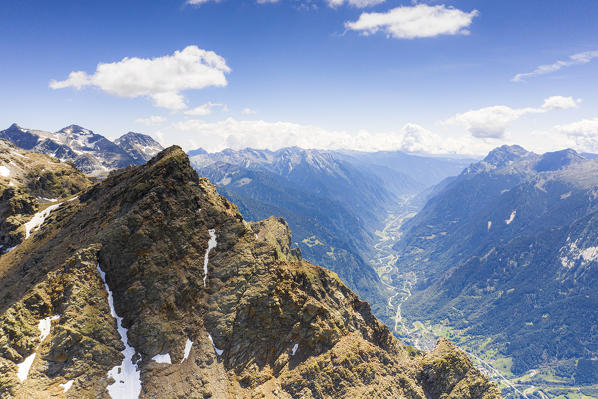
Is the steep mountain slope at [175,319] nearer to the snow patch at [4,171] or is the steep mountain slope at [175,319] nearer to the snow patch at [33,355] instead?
the snow patch at [33,355]

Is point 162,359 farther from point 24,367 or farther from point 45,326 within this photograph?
point 45,326

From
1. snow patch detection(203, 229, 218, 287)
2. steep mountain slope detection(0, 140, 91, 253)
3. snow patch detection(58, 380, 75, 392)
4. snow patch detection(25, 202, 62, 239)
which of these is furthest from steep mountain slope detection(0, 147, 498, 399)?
steep mountain slope detection(0, 140, 91, 253)

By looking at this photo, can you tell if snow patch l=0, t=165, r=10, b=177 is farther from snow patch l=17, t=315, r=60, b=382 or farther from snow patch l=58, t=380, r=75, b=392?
snow patch l=58, t=380, r=75, b=392

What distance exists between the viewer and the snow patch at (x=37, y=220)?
374 feet

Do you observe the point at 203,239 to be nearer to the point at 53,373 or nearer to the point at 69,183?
the point at 53,373

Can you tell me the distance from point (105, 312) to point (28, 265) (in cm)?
3634

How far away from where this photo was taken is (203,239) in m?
81.4

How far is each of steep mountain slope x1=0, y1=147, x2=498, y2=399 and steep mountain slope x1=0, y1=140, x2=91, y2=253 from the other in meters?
31.1

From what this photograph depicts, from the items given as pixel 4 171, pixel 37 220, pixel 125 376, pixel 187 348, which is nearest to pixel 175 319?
pixel 187 348

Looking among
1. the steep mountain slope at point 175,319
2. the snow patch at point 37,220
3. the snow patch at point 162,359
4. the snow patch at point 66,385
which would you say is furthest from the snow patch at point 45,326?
the snow patch at point 37,220

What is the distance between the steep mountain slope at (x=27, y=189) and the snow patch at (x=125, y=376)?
73571 mm

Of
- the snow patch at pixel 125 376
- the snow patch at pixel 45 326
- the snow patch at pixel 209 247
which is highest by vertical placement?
the snow patch at pixel 209 247

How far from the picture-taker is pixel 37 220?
120 meters

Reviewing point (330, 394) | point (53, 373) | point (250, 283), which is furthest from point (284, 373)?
point (53, 373)
